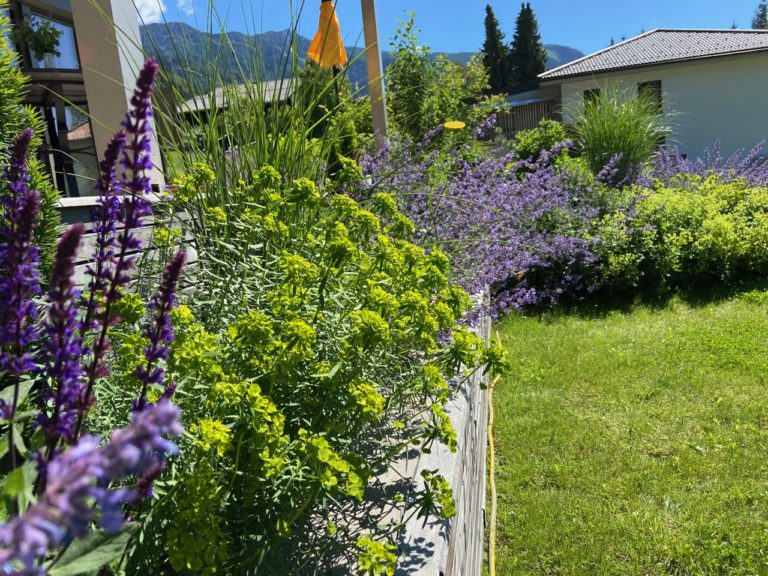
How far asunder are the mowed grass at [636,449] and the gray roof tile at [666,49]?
745 inches

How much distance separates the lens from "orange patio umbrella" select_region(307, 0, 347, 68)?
4490mm

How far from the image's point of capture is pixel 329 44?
5.28 m

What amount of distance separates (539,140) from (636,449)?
7995 millimetres

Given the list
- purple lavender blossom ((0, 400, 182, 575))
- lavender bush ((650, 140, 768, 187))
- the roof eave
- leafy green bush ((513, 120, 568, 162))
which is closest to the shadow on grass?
lavender bush ((650, 140, 768, 187))

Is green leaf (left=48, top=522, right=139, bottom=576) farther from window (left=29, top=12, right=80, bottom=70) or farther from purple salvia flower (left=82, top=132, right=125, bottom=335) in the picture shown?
window (left=29, top=12, right=80, bottom=70)

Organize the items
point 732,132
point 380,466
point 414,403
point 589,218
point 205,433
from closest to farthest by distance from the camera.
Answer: point 205,433 → point 380,466 → point 414,403 → point 589,218 → point 732,132

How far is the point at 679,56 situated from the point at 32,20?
2151cm

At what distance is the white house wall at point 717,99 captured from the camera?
66.7 feet

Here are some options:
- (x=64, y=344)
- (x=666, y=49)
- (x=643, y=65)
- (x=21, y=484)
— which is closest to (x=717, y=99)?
(x=643, y=65)

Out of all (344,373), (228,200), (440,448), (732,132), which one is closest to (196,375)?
(344,373)

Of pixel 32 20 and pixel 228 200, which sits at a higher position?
pixel 32 20

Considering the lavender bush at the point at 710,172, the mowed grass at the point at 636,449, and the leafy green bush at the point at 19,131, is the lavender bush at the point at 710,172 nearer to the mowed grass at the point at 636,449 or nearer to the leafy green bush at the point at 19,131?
the mowed grass at the point at 636,449

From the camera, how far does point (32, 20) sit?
6238 mm

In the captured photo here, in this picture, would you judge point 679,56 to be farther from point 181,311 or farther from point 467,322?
point 181,311
